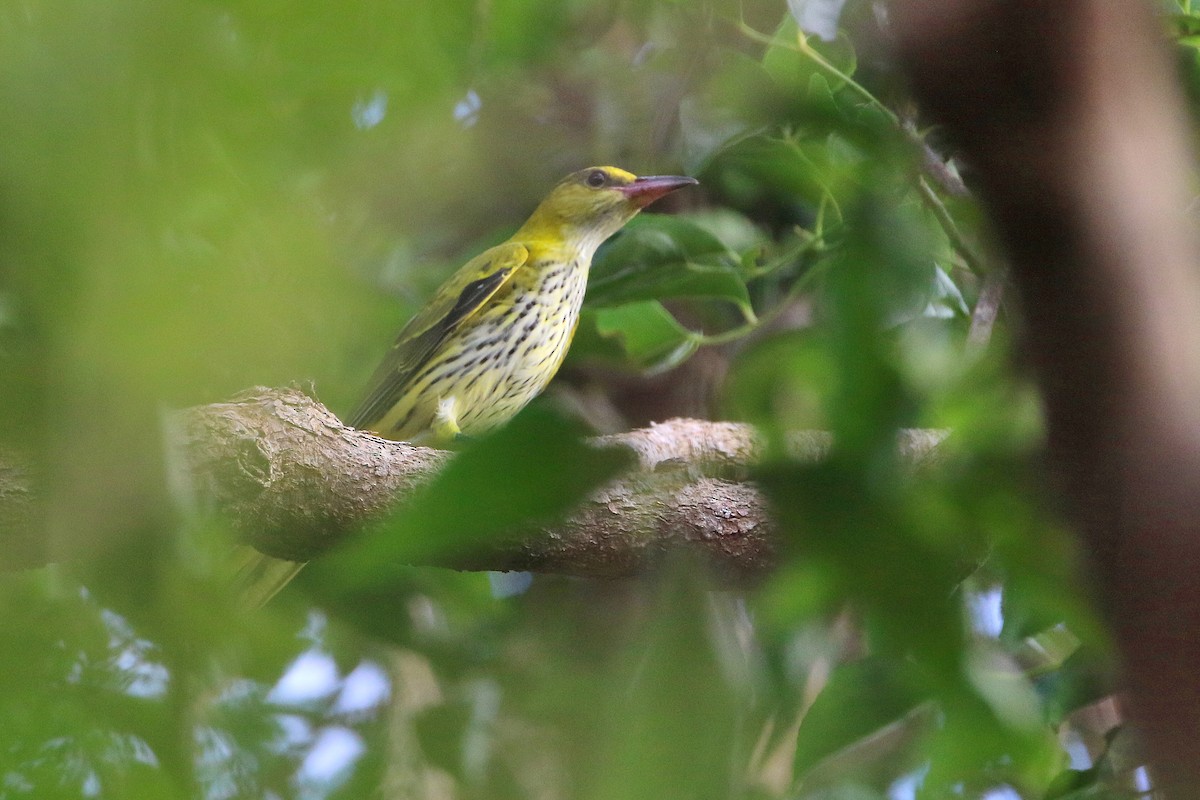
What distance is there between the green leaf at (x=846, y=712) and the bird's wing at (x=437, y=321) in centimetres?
180

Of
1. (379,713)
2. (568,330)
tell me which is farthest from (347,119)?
(568,330)

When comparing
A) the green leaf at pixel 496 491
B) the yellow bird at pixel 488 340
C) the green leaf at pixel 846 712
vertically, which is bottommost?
the yellow bird at pixel 488 340

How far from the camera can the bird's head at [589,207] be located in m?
3.22

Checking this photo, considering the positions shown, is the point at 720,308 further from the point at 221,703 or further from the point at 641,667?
the point at 641,667

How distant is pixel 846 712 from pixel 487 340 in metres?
2.07

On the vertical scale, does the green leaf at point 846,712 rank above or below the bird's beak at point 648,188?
above

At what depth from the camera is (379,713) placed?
6.61ft

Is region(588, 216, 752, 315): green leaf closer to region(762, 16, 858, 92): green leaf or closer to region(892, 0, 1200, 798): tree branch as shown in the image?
region(762, 16, 858, 92): green leaf

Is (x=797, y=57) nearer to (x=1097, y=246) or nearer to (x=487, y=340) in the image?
(x=1097, y=246)

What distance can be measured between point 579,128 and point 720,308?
1.43 m

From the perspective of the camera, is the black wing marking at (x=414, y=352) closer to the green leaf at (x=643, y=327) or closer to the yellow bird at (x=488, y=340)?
the yellow bird at (x=488, y=340)

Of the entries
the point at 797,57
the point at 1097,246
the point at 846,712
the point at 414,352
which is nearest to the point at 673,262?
the point at 797,57

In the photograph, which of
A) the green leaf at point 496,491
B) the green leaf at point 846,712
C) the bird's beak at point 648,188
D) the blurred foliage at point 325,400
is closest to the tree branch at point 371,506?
the green leaf at point 846,712

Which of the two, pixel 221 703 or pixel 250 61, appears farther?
pixel 221 703
